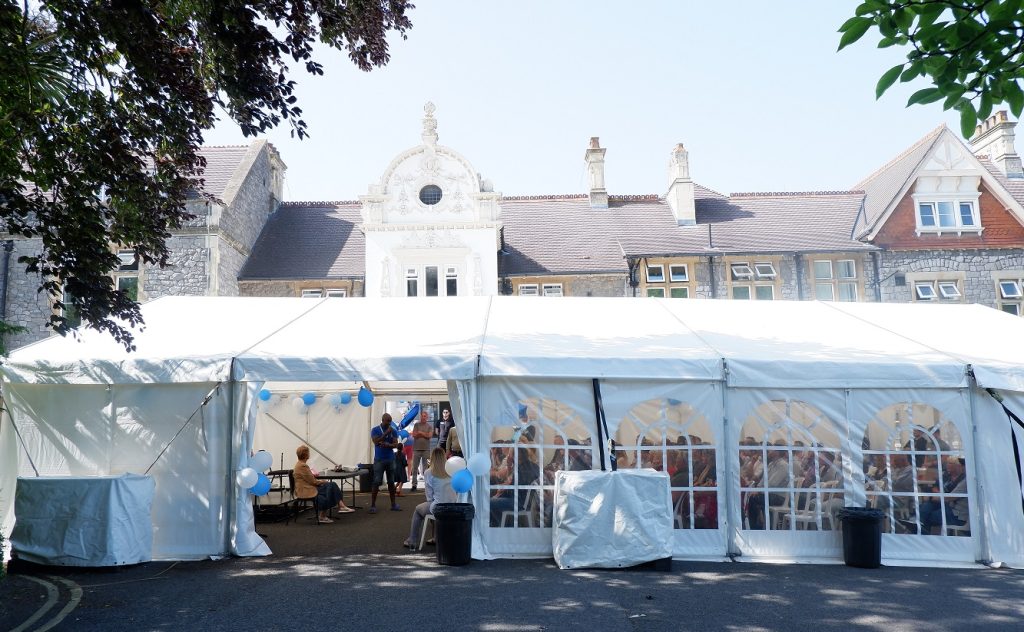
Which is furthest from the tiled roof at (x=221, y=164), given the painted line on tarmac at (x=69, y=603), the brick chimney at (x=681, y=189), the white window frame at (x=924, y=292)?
the white window frame at (x=924, y=292)

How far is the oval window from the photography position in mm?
19281

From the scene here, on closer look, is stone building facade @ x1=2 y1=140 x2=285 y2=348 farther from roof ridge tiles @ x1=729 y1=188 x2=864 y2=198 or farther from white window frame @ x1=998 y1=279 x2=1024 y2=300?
white window frame @ x1=998 y1=279 x2=1024 y2=300

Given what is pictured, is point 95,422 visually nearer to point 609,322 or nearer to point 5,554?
point 5,554

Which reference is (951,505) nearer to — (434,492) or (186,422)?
(434,492)

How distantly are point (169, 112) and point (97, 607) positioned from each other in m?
4.24

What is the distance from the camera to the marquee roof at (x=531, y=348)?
790 cm

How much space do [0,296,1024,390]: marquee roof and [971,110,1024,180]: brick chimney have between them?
1549 cm

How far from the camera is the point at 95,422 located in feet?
27.1

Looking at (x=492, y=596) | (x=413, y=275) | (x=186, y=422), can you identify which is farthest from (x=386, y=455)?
(x=413, y=275)

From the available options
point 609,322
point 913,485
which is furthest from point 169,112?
point 913,485

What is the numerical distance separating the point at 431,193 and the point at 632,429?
1253cm

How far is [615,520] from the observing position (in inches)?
290

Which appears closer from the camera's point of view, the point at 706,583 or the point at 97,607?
the point at 97,607

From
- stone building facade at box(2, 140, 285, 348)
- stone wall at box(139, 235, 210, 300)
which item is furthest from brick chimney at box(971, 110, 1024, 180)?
stone wall at box(139, 235, 210, 300)
